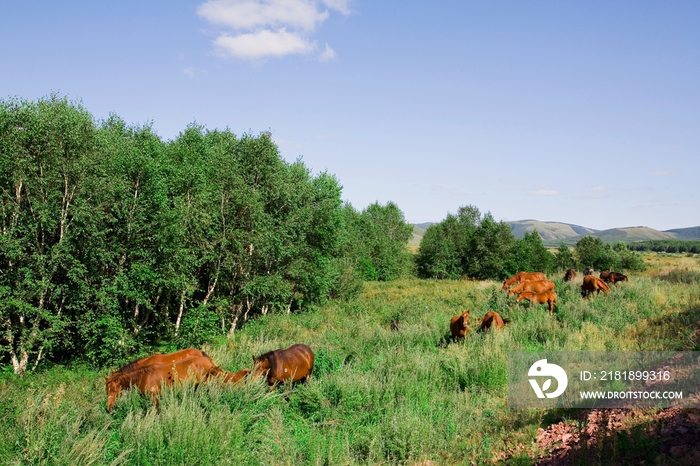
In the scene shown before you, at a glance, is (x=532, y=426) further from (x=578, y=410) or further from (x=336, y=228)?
(x=336, y=228)

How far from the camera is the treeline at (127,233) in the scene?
1723 cm

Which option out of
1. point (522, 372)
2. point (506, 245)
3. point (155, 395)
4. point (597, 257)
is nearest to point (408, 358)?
point (522, 372)

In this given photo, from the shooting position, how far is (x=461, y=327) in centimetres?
1256

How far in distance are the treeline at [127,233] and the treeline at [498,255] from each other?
120 feet

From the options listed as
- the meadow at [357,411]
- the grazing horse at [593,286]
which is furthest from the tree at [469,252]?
the meadow at [357,411]

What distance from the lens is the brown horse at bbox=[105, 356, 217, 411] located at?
27.5ft

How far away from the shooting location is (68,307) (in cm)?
1823

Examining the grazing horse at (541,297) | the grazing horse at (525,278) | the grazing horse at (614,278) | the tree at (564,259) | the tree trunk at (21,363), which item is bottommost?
the tree trunk at (21,363)

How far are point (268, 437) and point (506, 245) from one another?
5863 cm

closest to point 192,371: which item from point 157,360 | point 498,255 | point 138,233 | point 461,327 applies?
point 157,360

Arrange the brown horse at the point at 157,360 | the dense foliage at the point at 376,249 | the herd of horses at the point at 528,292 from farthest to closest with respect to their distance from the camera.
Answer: the dense foliage at the point at 376,249 < the herd of horses at the point at 528,292 < the brown horse at the point at 157,360

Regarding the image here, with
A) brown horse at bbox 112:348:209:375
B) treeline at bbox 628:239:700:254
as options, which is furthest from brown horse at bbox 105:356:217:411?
treeline at bbox 628:239:700:254

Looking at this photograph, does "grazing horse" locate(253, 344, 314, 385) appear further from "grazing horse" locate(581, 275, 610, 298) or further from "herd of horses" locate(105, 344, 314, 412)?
"grazing horse" locate(581, 275, 610, 298)

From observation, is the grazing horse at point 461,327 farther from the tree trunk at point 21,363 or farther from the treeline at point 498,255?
the treeline at point 498,255
